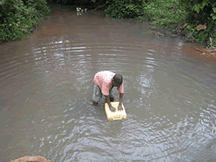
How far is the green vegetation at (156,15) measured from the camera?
26.8ft

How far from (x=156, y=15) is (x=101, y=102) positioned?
8663 mm

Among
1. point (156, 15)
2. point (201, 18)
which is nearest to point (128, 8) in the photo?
point (156, 15)

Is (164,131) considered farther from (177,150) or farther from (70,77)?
(70,77)

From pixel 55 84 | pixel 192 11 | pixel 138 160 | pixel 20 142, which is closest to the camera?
pixel 138 160

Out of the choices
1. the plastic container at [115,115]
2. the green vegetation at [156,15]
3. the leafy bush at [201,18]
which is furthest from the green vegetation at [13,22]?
the leafy bush at [201,18]

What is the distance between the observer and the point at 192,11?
862 centimetres

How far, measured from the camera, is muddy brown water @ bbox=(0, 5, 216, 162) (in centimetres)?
345

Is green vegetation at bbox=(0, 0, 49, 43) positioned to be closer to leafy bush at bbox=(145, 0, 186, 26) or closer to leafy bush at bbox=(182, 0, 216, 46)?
leafy bush at bbox=(145, 0, 186, 26)

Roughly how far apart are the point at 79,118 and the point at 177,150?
6.55ft

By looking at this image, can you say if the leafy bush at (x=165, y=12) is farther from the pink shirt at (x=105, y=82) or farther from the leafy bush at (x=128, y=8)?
the pink shirt at (x=105, y=82)

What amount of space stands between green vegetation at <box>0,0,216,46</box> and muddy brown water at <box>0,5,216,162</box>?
1.02 m

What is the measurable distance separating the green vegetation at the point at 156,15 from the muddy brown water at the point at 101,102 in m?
1.02

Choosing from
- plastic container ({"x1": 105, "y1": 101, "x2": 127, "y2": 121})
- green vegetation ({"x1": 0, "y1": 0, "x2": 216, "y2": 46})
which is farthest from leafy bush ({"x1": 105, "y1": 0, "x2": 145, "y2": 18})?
plastic container ({"x1": 105, "y1": 101, "x2": 127, "y2": 121})

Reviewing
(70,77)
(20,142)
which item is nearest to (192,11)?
(70,77)
